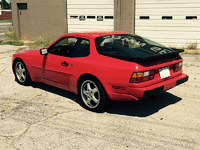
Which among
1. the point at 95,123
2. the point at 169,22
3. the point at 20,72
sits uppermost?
the point at 169,22

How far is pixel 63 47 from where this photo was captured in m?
5.33

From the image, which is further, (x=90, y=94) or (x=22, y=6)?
(x=22, y=6)

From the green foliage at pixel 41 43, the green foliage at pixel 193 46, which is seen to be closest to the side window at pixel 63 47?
the green foliage at pixel 41 43

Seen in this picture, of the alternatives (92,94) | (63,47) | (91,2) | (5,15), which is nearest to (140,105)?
(92,94)

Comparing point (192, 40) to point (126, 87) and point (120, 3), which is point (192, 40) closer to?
point (120, 3)

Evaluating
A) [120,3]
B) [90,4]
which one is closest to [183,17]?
[120,3]

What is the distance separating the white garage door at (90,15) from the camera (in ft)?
43.5

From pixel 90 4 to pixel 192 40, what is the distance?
5654mm

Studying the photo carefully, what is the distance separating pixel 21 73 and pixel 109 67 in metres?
2.98

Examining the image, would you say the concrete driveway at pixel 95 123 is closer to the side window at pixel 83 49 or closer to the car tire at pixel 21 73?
the car tire at pixel 21 73

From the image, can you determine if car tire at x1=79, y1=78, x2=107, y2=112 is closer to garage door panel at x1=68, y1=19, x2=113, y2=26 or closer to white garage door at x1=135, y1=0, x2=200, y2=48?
white garage door at x1=135, y1=0, x2=200, y2=48

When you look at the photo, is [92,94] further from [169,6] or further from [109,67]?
[169,6]

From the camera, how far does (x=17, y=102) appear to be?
508 cm

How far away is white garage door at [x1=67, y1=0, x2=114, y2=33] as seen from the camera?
1327cm
